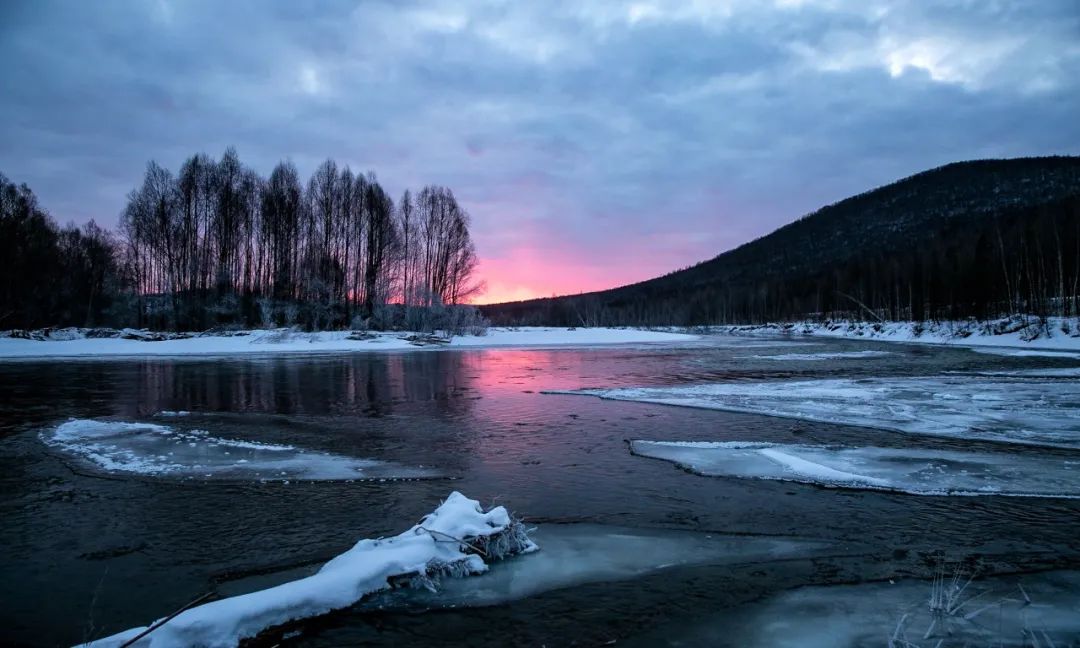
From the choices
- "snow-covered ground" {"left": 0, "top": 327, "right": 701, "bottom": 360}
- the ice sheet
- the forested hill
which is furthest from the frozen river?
the forested hill

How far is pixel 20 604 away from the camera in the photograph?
3.56 m

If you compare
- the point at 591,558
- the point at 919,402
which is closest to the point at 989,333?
the point at 919,402

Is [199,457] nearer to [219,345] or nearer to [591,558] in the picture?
[591,558]

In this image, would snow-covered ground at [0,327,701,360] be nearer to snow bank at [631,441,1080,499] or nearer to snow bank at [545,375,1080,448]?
snow bank at [545,375,1080,448]

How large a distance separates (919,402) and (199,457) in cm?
1344

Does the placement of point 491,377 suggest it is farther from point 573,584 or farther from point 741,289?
point 741,289

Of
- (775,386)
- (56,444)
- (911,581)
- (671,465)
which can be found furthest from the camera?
(775,386)

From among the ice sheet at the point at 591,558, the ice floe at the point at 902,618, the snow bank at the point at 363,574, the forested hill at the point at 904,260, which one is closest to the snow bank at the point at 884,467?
the ice sheet at the point at 591,558

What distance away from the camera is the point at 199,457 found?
751cm

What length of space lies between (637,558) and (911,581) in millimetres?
1860

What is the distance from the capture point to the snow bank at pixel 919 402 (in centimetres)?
936

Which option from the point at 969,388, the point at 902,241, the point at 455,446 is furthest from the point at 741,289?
the point at 455,446

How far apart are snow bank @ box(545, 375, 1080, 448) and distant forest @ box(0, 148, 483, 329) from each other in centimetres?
3144

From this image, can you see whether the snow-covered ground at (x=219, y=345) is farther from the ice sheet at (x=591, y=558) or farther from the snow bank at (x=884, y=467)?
the ice sheet at (x=591, y=558)
